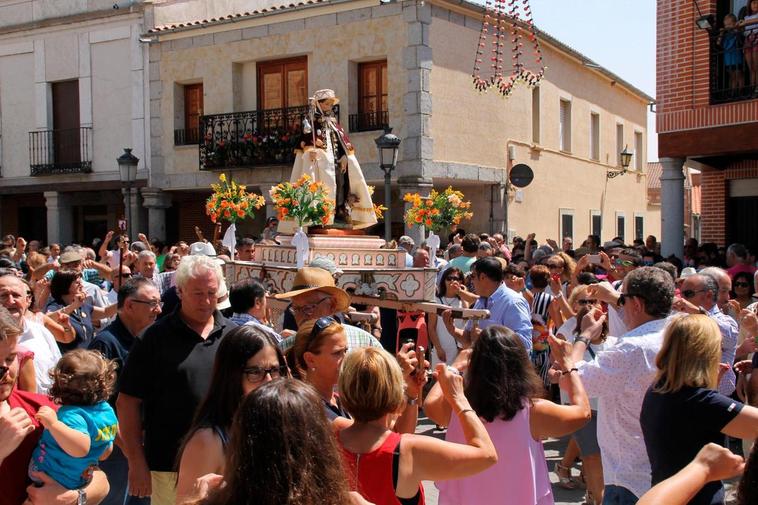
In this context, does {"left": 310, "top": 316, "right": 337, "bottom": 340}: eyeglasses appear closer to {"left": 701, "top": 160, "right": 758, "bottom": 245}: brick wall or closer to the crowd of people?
the crowd of people

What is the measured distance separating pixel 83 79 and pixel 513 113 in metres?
10.6

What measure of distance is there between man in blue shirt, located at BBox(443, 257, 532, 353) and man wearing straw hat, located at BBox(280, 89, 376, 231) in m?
3.80

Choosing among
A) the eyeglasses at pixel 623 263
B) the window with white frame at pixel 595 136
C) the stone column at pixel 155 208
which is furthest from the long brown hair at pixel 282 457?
the window with white frame at pixel 595 136

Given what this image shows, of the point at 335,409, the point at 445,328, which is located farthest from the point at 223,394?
the point at 445,328

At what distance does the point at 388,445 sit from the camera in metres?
3.00

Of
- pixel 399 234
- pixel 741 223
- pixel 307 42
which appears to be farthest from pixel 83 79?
pixel 741 223

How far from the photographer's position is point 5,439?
9.82ft

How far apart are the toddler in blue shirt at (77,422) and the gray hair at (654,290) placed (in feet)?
8.57

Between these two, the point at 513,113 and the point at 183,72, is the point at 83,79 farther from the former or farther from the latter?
the point at 513,113

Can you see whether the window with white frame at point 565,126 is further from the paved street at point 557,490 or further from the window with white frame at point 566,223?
the paved street at point 557,490

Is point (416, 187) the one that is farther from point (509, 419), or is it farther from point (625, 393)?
point (509, 419)

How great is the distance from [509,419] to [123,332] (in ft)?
7.95

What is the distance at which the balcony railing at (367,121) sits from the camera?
17328mm

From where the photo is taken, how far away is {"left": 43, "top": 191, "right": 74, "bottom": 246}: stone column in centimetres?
2147
